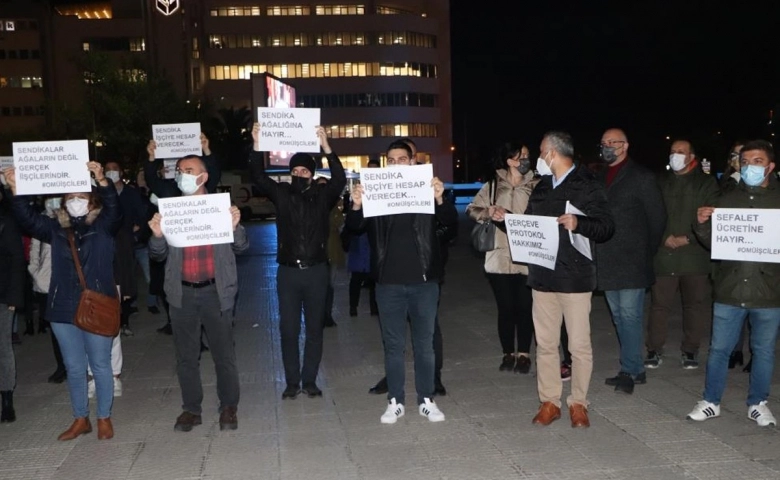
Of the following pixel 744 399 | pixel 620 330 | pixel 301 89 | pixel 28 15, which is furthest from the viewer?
pixel 28 15

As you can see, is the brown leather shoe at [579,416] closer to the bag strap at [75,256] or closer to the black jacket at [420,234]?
the black jacket at [420,234]

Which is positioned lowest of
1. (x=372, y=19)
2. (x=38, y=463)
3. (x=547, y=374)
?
(x=38, y=463)

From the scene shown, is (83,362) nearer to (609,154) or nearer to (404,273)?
(404,273)

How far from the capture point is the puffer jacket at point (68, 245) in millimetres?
6305

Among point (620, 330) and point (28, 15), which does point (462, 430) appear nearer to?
point (620, 330)

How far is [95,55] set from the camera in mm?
40406

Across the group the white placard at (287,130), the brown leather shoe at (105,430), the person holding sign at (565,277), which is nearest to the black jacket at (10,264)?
the brown leather shoe at (105,430)

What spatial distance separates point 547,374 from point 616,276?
4.33 feet

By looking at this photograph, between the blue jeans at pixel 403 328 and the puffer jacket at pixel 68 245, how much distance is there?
226cm

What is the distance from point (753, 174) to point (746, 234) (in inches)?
19.3

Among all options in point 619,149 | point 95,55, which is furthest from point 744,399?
point 95,55

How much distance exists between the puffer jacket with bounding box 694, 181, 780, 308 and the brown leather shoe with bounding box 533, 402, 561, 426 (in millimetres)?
1554

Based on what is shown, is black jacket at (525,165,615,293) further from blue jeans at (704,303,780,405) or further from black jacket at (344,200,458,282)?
blue jeans at (704,303,780,405)

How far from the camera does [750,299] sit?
609 centimetres
